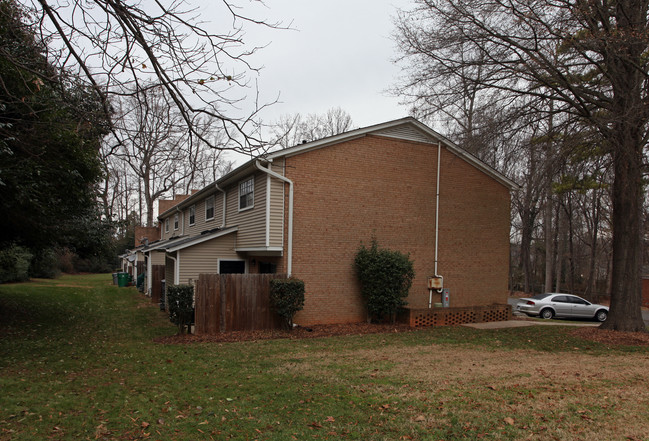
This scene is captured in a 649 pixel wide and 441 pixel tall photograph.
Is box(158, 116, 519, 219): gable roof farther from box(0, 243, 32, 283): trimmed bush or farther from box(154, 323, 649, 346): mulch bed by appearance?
box(0, 243, 32, 283): trimmed bush

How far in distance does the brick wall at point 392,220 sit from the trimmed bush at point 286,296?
0.92m

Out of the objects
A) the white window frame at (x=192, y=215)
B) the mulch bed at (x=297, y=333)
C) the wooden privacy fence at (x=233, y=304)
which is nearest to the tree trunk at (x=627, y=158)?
the mulch bed at (x=297, y=333)

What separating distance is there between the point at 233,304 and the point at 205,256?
344cm

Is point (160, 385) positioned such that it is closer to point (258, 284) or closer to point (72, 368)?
point (72, 368)

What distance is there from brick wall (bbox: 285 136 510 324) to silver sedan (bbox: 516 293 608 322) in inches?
195

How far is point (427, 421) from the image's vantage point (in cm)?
546

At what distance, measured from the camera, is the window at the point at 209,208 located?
20631mm

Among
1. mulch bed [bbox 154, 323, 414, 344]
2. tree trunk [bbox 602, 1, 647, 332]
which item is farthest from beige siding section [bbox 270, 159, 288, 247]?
tree trunk [bbox 602, 1, 647, 332]

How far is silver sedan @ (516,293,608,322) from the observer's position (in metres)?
22.1

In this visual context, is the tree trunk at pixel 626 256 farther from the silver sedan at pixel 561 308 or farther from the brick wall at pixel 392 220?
the silver sedan at pixel 561 308

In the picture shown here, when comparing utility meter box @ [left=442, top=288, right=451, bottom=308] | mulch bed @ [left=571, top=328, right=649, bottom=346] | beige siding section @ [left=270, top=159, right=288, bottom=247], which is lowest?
mulch bed @ [left=571, top=328, right=649, bottom=346]

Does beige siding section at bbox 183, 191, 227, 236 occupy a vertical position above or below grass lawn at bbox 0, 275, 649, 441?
above

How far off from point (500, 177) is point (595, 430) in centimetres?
1435

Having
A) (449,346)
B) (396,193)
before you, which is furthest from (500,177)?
(449,346)
